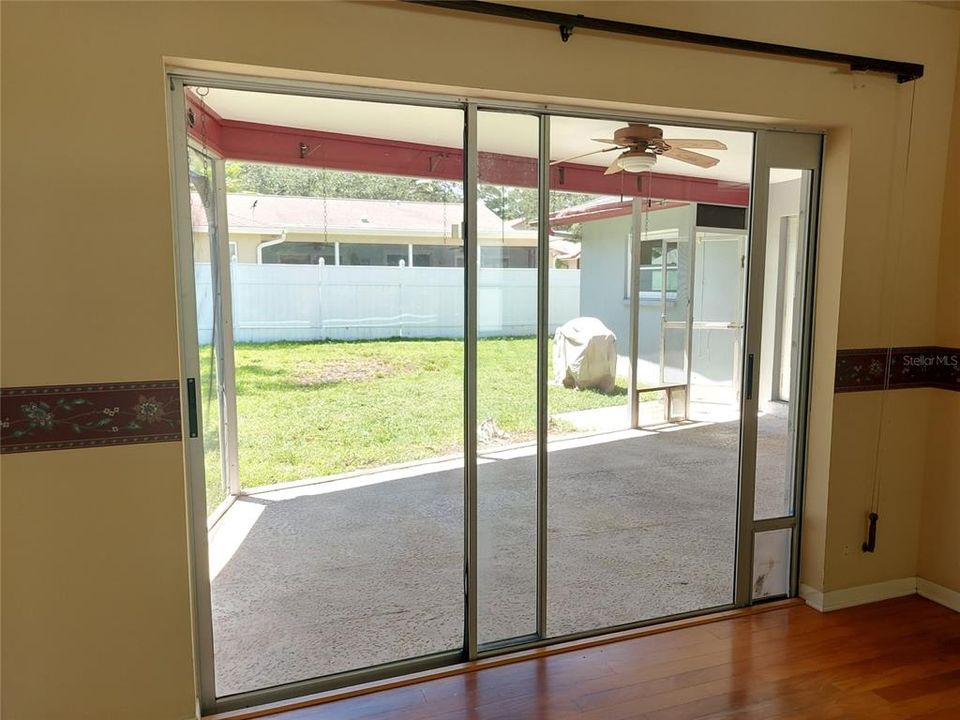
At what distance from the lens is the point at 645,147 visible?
3113 mm

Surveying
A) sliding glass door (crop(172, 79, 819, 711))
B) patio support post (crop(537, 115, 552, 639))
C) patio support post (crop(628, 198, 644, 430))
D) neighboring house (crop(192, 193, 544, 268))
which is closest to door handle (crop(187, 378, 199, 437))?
sliding glass door (crop(172, 79, 819, 711))

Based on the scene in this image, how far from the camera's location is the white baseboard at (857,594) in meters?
2.83

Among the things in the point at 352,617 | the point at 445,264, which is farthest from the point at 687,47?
the point at 352,617

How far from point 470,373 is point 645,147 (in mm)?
1589

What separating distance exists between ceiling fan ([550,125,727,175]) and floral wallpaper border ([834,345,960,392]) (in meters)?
1.23

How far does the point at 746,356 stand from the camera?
Answer: 107 inches

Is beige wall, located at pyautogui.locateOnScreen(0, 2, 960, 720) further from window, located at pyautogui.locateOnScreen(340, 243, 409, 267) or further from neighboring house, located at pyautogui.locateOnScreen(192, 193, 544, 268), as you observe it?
window, located at pyautogui.locateOnScreen(340, 243, 409, 267)

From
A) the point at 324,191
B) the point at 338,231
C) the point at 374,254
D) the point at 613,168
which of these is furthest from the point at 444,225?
the point at 613,168

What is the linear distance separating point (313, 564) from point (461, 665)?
128 centimetres

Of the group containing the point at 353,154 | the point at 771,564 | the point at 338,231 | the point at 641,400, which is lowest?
the point at 771,564

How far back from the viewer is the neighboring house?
3572 millimetres

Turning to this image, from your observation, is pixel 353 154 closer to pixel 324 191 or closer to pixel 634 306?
pixel 324 191

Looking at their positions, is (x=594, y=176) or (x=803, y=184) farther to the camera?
(x=594, y=176)

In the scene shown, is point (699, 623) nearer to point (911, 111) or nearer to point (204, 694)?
point (204, 694)
